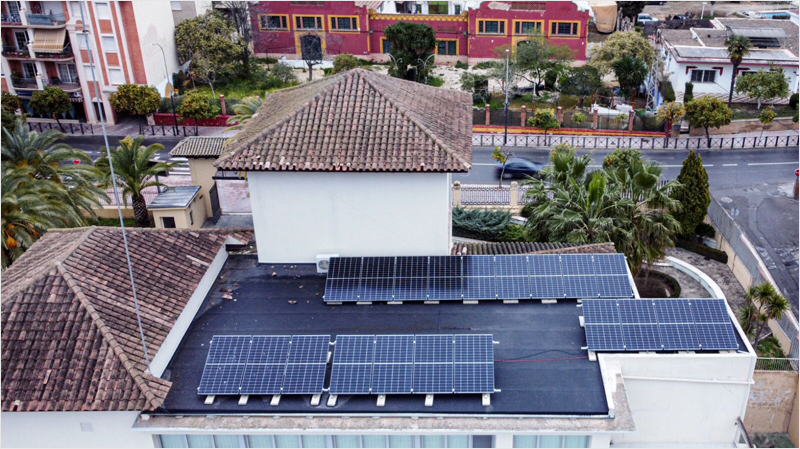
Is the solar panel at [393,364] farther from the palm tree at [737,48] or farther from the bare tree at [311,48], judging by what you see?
the bare tree at [311,48]

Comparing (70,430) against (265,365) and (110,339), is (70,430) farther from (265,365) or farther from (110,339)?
(265,365)

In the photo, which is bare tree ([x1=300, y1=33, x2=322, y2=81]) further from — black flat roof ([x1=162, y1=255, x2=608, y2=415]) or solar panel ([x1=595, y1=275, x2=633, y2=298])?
solar panel ([x1=595, y1=275, x2=633, y2=298])

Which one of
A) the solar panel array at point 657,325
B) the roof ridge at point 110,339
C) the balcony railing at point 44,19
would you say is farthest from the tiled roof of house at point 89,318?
the balcony railing at point 44,19

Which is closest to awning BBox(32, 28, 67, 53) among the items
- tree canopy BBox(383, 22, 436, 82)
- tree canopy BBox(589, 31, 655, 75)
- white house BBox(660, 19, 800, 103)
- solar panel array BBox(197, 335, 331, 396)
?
tree canopy BBox(383, 22, 436, 82)

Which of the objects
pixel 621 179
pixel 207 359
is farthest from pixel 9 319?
pixel 621 179

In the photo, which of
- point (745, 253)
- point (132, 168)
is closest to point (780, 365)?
point (745, 253)
